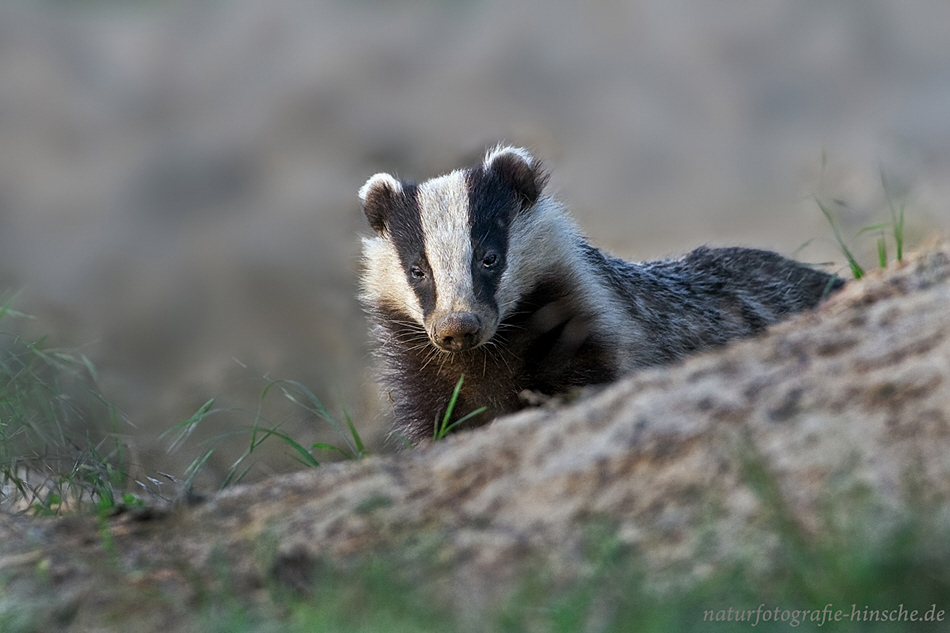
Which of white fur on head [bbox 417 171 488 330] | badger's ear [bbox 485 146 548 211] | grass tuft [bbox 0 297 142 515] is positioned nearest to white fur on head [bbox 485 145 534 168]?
badger's ear [bbox 485 146 548 211]

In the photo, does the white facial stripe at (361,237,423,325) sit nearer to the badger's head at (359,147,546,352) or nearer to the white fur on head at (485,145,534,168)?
the badger's head at (359,147,546,352)

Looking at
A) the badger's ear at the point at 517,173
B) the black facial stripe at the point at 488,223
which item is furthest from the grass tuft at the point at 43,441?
the badger's ear at the point at 517,173

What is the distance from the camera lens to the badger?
3838 mm

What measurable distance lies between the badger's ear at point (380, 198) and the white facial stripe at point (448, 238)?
143mm

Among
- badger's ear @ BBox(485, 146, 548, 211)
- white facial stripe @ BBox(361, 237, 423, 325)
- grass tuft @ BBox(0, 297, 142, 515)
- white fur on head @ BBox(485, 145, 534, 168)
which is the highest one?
white fur on head @ BBox(485, 145, 534, 168)

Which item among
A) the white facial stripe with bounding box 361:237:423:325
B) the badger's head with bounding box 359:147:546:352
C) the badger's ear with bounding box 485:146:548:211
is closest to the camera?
the badger's head with bounding box 359:147:546:352

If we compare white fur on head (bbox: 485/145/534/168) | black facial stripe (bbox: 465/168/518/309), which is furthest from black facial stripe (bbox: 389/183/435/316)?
white fur on head (bbox: 485/145/534/168)

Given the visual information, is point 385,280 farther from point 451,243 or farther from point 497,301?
point 497,301

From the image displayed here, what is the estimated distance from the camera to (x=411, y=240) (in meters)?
4.09

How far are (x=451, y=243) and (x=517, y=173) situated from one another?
19.7 inches

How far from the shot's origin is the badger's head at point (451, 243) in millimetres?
3639

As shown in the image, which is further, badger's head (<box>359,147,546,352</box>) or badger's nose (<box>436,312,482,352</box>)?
badger's head (<box>359,147,546,352</box>)

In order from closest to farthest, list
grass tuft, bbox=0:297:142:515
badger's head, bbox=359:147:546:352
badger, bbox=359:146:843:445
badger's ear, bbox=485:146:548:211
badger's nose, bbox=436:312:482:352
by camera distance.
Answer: grass tuft, bbox=0:297:142:515 < badger's nose, bbox=436:312:482:352 < badger's head, bbox=359:147:546:352 < badger, bbox=359:146:843:445 < badger's ear, bbox=485:146:548:211

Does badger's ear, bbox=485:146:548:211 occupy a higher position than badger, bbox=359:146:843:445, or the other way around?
badger's ear, bbox=485:146:548:211
